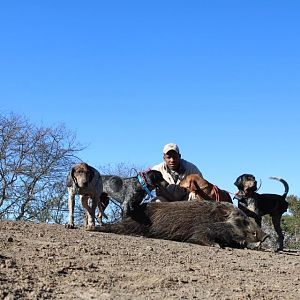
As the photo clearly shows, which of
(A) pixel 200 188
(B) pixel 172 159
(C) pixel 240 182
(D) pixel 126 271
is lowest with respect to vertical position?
(D) pixel 126 271

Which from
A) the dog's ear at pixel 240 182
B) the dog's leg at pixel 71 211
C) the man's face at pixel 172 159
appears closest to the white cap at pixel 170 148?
the man's face at pixel 172 159

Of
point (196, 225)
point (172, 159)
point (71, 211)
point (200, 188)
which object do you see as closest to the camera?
point (196, 225)

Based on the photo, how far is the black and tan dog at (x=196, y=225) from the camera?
8.59m

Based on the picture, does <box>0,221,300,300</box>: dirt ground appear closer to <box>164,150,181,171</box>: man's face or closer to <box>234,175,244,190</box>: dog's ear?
<box>234,175,244,190</box>: dog's ear

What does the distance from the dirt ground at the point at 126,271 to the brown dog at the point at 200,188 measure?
90.3 inches

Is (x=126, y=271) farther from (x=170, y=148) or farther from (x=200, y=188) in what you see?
(x=170, y=148)

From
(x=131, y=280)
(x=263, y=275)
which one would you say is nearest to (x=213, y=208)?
(x=263, y=275)

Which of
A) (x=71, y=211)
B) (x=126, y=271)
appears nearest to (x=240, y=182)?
(x=71, y=211)

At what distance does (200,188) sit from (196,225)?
1181 millimetres

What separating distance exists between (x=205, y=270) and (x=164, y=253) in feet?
2.57

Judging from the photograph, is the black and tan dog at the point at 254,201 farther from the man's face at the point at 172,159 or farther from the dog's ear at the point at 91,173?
the dog's ear at the point at 91,173

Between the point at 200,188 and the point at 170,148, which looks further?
the point at 170,148

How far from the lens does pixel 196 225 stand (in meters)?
8.71

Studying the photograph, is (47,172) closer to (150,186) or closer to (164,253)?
(150,186)
